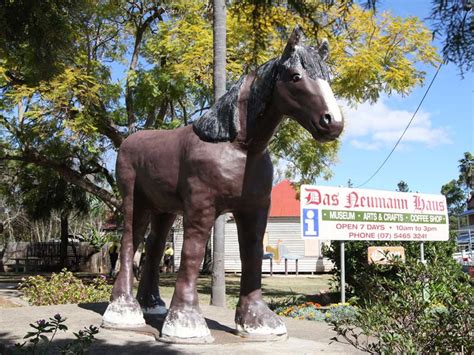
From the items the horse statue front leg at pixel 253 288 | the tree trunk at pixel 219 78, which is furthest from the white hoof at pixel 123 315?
the tree trunk at pixel 219 78

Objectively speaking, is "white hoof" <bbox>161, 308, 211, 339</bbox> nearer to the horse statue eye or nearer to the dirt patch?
the horse statue eye

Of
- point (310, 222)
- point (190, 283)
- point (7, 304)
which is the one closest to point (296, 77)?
point (190, 283)

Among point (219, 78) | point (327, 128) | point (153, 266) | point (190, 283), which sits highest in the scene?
point (219, 78)

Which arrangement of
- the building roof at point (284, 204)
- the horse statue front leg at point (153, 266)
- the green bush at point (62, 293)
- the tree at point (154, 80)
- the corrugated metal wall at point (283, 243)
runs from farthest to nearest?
the building roof at point (284, 204) < the corrugated metal wall at point (283, 243) < the tree at point (154, 80) < the green bush at point (62, 293) < the horse statue front leg at point (153, 266)

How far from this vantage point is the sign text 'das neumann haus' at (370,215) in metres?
9.36

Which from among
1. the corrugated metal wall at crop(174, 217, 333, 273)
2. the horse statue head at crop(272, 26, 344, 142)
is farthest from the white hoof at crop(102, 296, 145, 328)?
the corrugated metal wall at crop(174, 217, 333, 273)

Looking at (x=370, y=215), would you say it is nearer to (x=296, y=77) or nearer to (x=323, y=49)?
(x=323, y=49)

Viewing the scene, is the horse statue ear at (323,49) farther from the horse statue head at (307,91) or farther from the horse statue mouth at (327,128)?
the horse statue mouth at (327,128)

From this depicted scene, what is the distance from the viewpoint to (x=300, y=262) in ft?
87.4

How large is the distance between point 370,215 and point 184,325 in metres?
6.14

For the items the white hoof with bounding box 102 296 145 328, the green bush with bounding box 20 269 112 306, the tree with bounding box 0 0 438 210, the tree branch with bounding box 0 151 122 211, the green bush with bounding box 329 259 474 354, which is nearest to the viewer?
the green bush with bounding box 329 259 474 354

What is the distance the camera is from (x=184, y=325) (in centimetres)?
470

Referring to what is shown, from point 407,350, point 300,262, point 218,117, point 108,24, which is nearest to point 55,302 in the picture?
point 218,117

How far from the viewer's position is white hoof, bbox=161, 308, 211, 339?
184 inches
